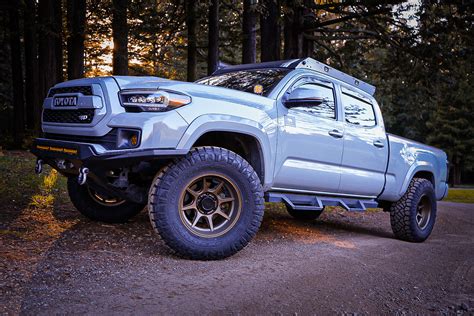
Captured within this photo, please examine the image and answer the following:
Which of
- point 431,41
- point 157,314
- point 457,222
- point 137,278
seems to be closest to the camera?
point 157,314

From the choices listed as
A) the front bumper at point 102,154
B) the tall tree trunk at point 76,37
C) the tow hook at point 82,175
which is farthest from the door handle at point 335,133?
the tall tree trunk at point 76,37

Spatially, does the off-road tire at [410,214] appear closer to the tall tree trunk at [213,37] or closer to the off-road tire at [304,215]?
the off-road tire at [304,215]

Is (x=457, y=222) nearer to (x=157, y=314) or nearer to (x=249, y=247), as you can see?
(x=249, y=247)

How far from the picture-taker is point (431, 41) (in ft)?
41.9

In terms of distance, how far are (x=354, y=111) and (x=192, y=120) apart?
310cm

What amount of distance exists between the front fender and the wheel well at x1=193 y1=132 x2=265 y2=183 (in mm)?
63

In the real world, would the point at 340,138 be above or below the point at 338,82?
below

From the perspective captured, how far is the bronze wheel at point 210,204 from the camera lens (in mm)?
4578

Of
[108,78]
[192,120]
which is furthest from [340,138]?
[108,78]

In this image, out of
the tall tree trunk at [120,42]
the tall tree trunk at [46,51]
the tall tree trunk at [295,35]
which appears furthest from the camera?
the tall tree trunk at [46,51]

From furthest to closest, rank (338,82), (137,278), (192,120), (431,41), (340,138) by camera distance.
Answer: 1. (431,41)
2. (338,82)
3. (340,138)
4. (192,120)
5. (137,278)

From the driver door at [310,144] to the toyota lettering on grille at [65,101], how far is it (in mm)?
2210

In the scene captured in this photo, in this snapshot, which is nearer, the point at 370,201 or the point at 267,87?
the point at 267,87

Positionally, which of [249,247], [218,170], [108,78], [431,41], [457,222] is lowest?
[457,222]
